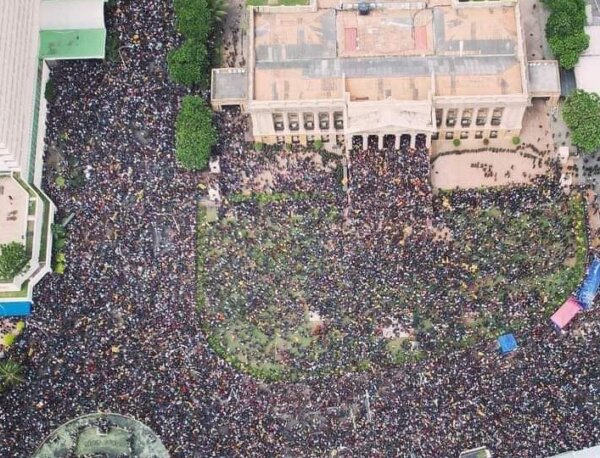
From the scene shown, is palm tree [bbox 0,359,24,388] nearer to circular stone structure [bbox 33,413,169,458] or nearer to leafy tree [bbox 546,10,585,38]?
circular stone structure [bbox 33,413,169,458]

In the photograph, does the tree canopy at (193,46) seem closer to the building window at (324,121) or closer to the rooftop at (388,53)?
the rooftop at (388,53)

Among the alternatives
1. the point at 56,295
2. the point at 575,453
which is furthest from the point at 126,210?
the point at 575,453

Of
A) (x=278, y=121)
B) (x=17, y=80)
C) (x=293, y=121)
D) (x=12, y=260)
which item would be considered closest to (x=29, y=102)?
(x=17, y=80)

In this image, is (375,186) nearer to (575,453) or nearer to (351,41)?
(351,41)

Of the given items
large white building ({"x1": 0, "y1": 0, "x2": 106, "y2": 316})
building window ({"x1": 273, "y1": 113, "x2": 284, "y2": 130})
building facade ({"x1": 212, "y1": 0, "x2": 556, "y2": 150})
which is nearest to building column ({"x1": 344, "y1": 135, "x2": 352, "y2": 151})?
building facade ({"x1": 212, "y1": 0, "x2": 556, "y2": 150})

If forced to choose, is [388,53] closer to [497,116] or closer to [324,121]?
[324,121]
